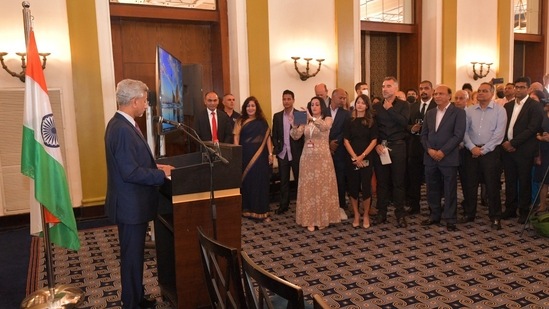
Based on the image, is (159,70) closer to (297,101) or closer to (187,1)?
(187,1)

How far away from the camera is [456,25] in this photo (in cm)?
864

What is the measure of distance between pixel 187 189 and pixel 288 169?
10.8 ft

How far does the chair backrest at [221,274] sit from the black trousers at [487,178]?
12.9 feet

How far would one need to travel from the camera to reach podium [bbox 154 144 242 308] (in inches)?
114

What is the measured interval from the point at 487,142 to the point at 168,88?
337 cm

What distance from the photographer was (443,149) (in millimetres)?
4930

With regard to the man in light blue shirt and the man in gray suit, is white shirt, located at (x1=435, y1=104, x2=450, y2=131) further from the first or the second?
the man in light blue shirt

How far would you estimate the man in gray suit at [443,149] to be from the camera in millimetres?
4906

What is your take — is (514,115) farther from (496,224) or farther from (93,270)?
(93,270)

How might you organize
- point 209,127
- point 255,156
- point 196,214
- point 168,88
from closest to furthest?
point 196,214, point 168,88, point 255,156, point 209,127

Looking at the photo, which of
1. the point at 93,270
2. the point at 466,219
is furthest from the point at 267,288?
the point at 466,219

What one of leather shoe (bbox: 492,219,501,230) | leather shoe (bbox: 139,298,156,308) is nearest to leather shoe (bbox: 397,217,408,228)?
leather shoe (bbox: 492,219,501,230)

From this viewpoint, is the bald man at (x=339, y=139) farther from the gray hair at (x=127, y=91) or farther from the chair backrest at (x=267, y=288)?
the chair backrest at (x=267, y=288)

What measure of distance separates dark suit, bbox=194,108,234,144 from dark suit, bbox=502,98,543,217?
10.7ft
